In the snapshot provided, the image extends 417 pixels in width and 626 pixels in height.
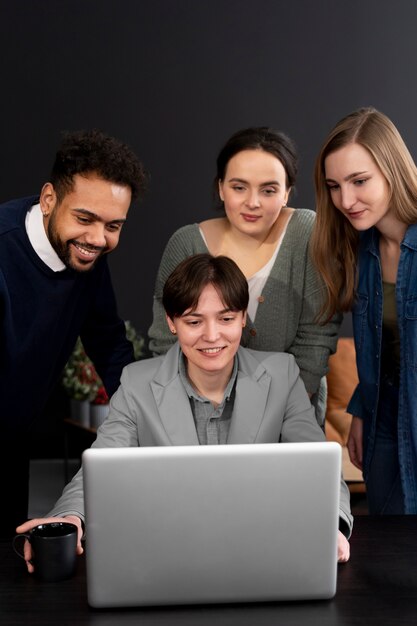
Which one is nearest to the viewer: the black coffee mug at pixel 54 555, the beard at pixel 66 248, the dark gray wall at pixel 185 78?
the black coffee mug at pixel 54 555

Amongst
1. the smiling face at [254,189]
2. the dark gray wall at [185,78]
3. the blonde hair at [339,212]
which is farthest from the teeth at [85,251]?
the dark gray wall at [185,78]

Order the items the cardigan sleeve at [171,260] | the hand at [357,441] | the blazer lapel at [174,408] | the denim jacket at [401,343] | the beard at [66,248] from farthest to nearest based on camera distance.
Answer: the hand at [357,441]
the cardigan sleeve at [171,260]
the denim jacket at [401,343]
the beard at [66,248]
the blazer lapel at [174,408]

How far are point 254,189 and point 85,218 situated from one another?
0.51m

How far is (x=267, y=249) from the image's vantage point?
2.56 metres

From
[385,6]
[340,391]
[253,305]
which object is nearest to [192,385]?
[253,305]

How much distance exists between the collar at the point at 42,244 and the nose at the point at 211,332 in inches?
17.0

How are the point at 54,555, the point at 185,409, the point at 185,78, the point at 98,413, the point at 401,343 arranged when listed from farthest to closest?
the point at 185,78 → the point at 98,413 → the point at 401,343 → the point at 185,409 → the point at 54,555

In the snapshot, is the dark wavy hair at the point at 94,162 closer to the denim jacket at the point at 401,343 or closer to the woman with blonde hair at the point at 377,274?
the woman with blonde hair at the point at 377,274

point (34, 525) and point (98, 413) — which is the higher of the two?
point (34, 525)

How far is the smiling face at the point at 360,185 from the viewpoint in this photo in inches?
88.7

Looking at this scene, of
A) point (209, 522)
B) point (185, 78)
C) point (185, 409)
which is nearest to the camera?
point (209, 522)

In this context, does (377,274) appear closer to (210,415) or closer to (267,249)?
(267,249)

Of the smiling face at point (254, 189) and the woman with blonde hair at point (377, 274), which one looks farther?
the smiling face at point (254, 189)

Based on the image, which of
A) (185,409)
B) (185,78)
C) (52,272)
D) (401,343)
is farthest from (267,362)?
(185,78)
